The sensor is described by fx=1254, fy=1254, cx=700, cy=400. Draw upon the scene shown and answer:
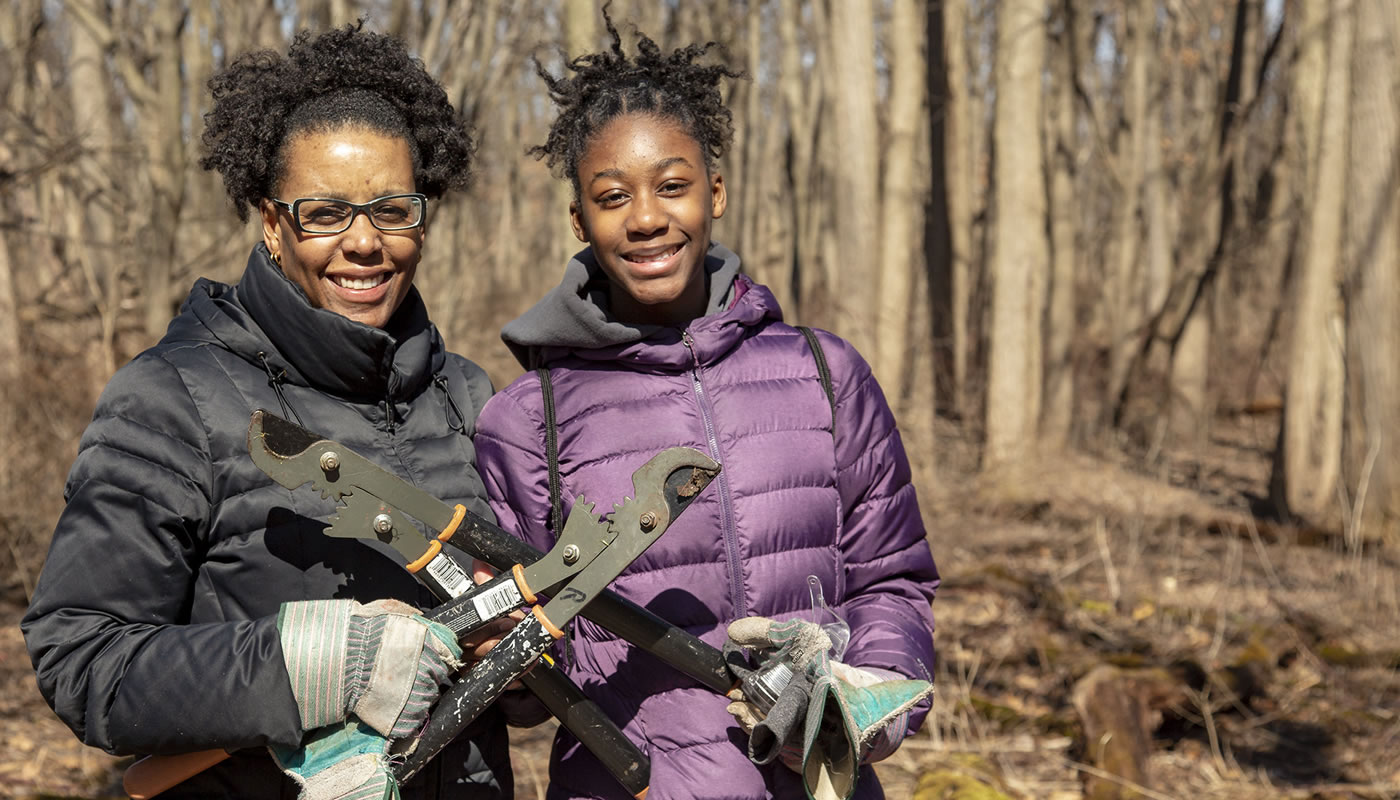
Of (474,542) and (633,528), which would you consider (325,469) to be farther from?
(633,528)

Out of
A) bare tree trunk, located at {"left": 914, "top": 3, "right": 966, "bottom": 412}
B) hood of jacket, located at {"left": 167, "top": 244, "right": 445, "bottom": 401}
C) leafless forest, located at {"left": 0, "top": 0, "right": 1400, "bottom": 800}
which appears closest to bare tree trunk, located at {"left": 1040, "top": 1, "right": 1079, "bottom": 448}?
leafless forest, located at {"left": 0, "top": 0, "right": 1400, "bottom": 800}

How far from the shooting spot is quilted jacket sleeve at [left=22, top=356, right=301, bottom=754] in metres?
1.66

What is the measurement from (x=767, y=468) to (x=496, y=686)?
0.59 meters

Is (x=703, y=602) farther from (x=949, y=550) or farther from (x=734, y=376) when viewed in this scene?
(x=949, y=550)

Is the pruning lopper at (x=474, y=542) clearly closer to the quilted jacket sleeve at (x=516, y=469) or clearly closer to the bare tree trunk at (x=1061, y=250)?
the quilted jacket sleeve at (x=516, y=469)

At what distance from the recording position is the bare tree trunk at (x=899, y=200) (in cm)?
869

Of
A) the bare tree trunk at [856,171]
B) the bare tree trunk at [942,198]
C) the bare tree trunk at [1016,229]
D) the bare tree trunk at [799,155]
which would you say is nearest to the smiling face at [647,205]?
the bare tree trunk at [856,171]

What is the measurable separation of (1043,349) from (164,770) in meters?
10.5

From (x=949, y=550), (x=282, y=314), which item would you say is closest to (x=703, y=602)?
(x=282, y=314)

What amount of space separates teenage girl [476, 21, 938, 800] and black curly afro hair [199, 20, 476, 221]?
0.27 metres

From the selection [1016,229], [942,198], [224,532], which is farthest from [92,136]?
[224,532]

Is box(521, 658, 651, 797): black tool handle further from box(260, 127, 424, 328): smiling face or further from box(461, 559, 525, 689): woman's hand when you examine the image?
box(260, 127, 424, 328): smiling face

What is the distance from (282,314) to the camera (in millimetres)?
1927

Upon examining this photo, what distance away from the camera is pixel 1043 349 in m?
11.5
